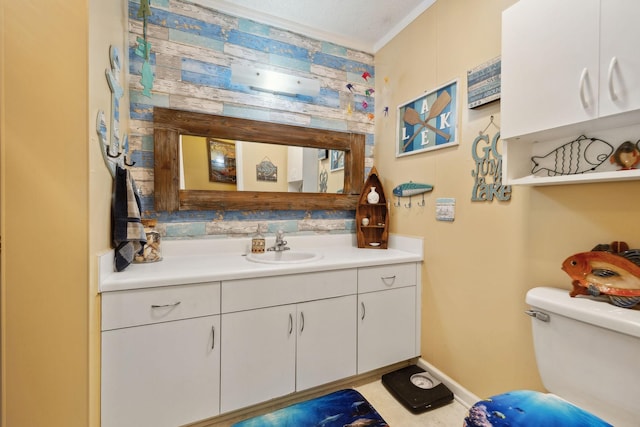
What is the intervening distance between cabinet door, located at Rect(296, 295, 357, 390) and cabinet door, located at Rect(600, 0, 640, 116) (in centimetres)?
A: 137

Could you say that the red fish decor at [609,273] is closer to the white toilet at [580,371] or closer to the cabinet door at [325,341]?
the white toilet at [580,371]

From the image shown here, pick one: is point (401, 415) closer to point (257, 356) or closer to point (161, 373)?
point (257, 356)

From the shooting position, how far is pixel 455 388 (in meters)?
1.64

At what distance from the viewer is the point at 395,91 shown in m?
2.11

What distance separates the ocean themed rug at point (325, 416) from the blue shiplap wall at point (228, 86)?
1.07 meters

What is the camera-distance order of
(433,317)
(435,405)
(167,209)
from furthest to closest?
1. (433,317)
2. (167,209)
3. (435,405)

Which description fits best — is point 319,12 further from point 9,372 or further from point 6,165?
point 9,372

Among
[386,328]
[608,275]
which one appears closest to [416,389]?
[386,328]

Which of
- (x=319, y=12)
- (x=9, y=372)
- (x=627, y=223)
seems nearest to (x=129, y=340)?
(x=9, y=372)

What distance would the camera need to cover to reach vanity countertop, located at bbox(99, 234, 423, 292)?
1226 mm

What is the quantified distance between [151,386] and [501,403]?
4.65 feet

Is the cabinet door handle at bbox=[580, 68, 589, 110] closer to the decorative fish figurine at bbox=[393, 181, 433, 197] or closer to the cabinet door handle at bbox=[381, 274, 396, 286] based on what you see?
the decorative fish figurine at bbox=[393, 181, 433, 197]

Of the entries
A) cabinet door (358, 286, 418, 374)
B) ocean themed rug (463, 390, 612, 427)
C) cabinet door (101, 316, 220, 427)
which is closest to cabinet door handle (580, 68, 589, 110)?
ocean themed rug (463, 390, 612, 427)

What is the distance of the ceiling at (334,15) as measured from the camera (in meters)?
1.80
